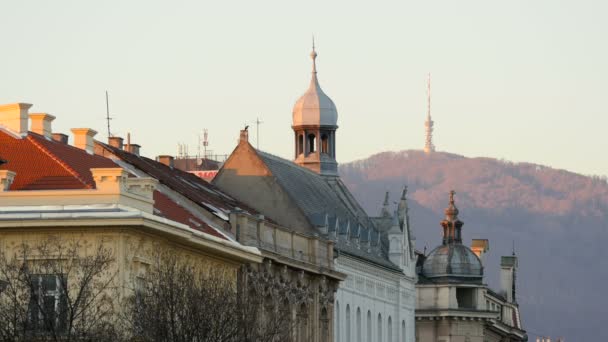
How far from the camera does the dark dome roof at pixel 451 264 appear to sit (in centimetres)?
17050

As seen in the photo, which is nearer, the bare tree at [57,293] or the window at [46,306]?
the bare tree at [57,293]

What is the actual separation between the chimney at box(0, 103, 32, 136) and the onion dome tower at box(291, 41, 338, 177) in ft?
176

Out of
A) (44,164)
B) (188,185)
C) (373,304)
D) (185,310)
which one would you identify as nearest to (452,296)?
(373,304)

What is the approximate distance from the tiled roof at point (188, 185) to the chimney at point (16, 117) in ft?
39.0

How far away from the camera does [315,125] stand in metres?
148

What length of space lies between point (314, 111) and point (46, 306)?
239 feet

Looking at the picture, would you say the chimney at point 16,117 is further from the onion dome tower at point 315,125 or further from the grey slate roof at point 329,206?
the onion dome tower at point 315,125

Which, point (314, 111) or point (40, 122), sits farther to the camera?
point (314, 111)

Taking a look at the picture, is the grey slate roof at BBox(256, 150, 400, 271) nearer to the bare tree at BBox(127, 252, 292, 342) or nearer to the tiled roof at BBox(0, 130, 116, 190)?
the tiled roof at BBox(0, 130, 116, 190)

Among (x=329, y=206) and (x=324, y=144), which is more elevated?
(x=324, y=144)

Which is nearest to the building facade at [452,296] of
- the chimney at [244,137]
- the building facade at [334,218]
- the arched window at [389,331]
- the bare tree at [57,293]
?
the building facade at [334,218]

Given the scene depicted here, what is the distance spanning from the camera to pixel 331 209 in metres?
135

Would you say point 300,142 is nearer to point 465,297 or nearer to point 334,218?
point 334,218

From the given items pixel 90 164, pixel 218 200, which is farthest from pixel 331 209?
pixel 90 164
